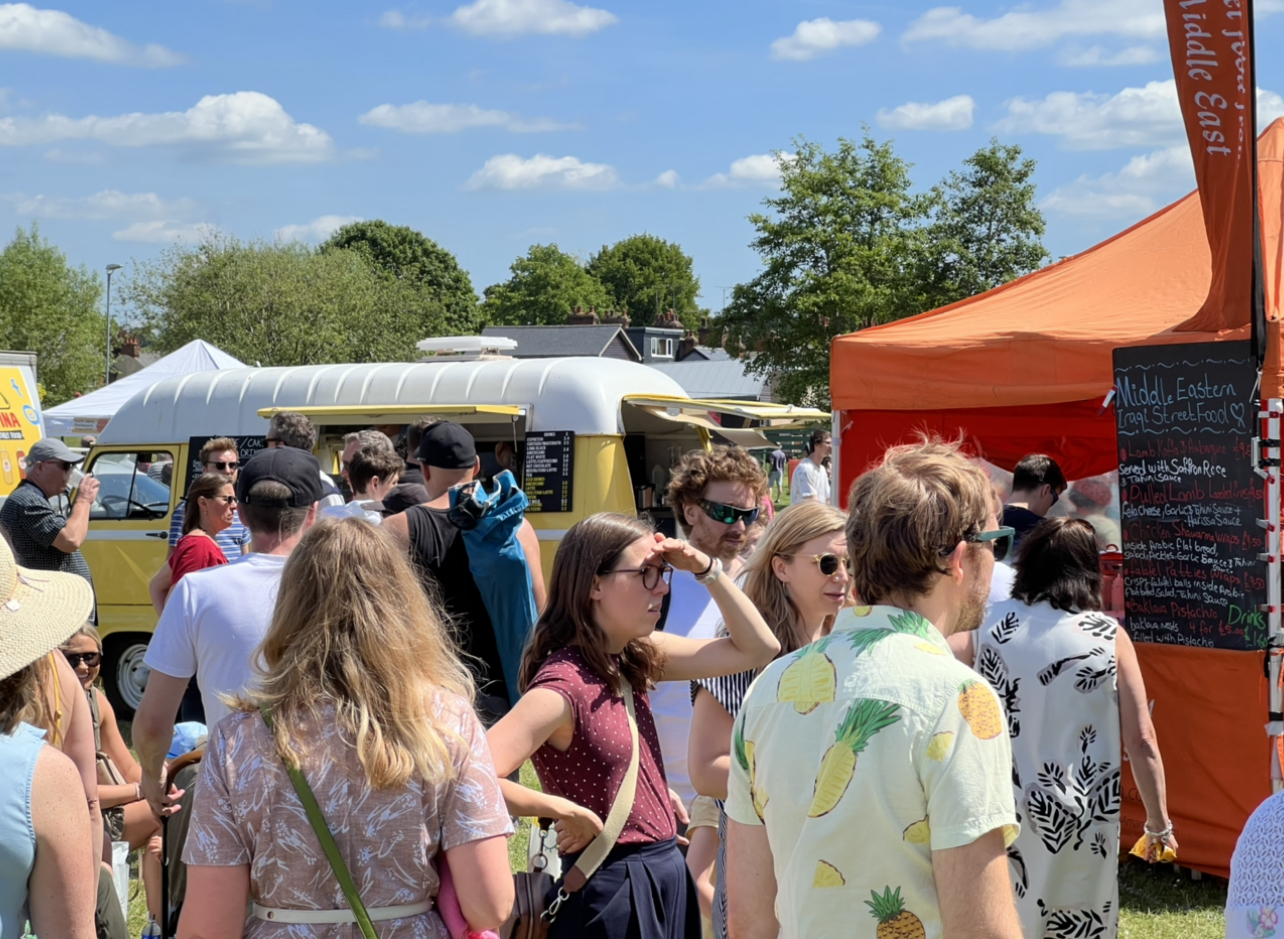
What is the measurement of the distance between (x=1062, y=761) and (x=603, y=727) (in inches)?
63.2

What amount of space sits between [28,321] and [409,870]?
47048 mm

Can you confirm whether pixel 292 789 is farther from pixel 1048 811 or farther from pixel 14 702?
pixel 1048 811

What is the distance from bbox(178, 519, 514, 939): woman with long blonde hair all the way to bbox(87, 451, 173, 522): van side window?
24.9ft

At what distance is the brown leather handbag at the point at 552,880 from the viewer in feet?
8.28

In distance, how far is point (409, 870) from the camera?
2.00 meters

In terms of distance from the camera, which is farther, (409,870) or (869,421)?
(869,421)

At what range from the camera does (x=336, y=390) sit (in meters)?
9.60

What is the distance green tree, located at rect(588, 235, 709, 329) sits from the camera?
97000 mm

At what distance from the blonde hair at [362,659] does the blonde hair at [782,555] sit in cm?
120

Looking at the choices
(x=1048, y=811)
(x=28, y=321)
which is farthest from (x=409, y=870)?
(x=28, y=321)

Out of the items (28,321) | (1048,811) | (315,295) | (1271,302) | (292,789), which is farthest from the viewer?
(28,321)

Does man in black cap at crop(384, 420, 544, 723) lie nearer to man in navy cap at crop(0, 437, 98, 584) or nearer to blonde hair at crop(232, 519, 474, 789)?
blonde hair at crop(232, 519, 474, 789)

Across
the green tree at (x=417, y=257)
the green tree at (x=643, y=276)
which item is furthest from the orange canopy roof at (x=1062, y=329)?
the green tree at (x=643, y=276)

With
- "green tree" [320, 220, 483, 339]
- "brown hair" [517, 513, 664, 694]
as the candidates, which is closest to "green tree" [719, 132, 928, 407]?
"brown hair" [517, 513, 664, 694]
